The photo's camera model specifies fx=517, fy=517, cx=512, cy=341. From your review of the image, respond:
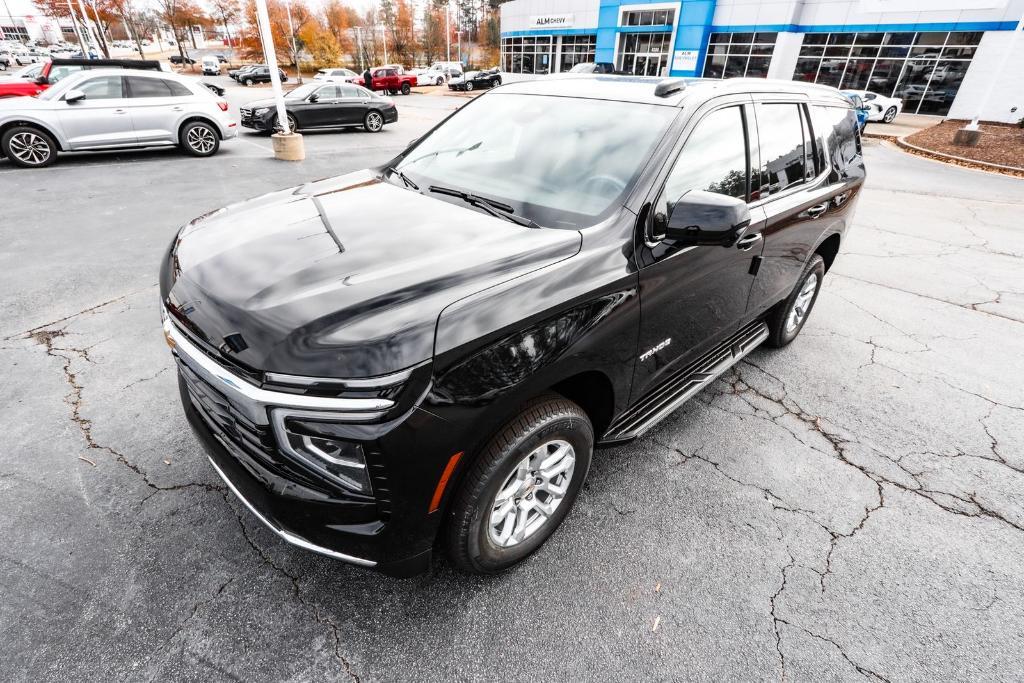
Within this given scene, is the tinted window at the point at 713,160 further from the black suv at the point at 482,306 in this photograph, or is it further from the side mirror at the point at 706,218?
the side mirror at the point at 706,218

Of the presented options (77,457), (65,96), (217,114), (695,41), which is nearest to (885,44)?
(695,41)

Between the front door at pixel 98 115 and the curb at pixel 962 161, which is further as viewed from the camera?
the curb at pixel 962 161

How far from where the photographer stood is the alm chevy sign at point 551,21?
40281 mm

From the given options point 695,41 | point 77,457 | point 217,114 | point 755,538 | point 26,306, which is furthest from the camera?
point 695,41

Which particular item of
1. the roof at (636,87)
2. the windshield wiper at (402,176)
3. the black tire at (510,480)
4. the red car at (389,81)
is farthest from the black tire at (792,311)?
the red car at (389,81)

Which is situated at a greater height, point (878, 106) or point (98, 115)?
point (98, 115)

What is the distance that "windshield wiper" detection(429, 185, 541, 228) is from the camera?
229 cm

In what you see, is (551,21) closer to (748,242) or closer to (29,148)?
(29,148)

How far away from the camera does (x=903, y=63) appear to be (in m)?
26.1

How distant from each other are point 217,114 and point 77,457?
1032cm

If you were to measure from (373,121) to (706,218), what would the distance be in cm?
1591

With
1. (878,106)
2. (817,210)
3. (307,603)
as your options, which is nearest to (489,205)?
(307,603)

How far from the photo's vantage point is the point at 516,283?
72.7 inches

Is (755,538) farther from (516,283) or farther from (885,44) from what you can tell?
(885,44)
